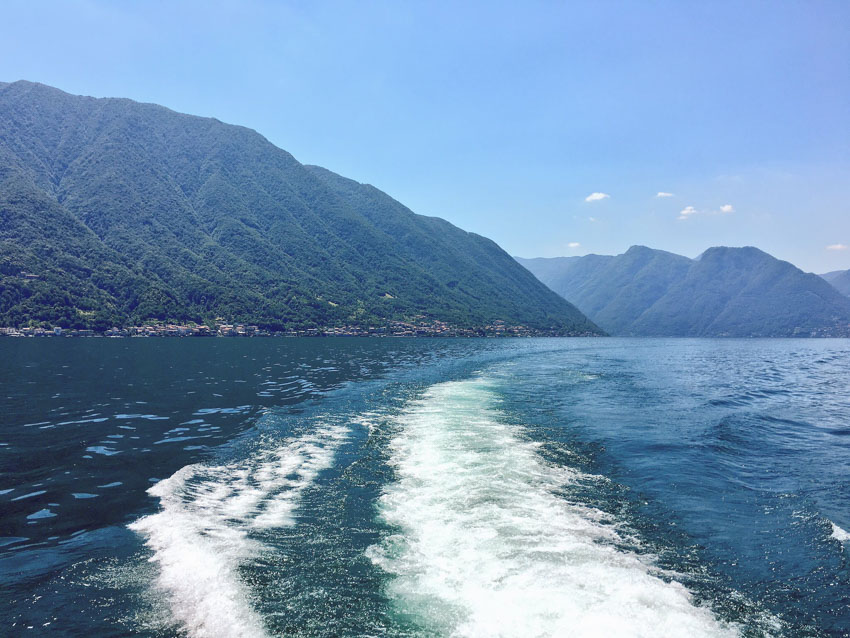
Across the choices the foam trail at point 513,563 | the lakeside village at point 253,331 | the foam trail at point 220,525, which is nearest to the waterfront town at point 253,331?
the lakeside village at point 253,331

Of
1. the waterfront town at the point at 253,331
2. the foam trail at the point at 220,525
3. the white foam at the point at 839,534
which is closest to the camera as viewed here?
the foam trail at the point at 220,525

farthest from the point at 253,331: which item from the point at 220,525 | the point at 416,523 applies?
the point at 416,523

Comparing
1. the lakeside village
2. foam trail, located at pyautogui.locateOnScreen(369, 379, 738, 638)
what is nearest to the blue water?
A: foam trail, located at pyautogui.locateOnScreen(369, 379, 738, 638)

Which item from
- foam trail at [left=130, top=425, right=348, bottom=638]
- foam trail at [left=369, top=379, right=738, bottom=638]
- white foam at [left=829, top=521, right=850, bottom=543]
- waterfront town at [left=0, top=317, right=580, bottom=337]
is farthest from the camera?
waterfront town at [left=0, top=317, right=580, bottom=337]

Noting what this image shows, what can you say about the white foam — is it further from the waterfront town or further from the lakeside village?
the waterfront town

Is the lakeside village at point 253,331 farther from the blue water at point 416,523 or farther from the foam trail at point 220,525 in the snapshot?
the foam trail at point 220,525

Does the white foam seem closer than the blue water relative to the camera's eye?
No

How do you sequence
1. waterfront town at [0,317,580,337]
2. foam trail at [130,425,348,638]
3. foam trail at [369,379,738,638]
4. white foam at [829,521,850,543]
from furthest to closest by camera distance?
waterfront town at [0,317,580,337]
white foam at [829,521,850,543]
foam trail at [130,425,348,638]
foam trail at [369,379,738,638]
